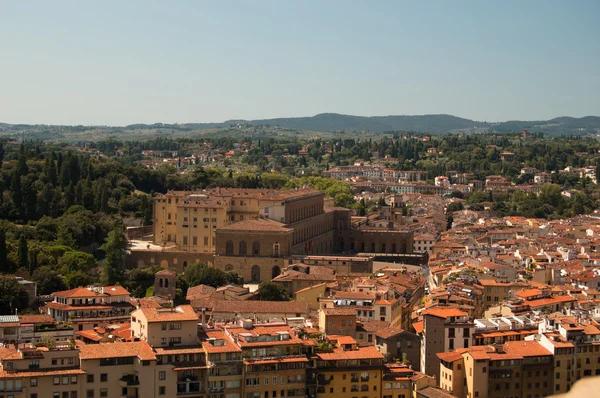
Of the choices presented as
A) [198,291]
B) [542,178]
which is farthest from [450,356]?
[542,178]

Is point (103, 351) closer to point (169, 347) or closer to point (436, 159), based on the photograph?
point (169, 347)

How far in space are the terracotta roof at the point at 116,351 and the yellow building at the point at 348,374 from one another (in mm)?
3600

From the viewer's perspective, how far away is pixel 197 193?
50281 millimetres

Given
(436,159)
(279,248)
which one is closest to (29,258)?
(279,248)

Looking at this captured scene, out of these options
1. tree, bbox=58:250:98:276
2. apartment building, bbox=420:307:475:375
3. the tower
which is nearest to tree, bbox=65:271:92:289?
tree, bbox=58:250:98:276

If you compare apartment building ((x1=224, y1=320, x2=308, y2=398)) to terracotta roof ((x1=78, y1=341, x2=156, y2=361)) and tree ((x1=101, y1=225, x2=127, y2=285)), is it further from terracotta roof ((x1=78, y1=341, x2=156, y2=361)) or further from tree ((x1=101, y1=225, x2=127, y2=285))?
tree ((x1=101, y1=225, x2=127, y2=285))

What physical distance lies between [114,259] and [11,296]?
9.56 metres

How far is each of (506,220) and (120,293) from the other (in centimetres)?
4110

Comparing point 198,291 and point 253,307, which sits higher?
point 253,307

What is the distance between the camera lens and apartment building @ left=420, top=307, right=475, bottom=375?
2605 cm

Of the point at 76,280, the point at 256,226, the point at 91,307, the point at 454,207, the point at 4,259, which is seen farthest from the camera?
the point at 454,207

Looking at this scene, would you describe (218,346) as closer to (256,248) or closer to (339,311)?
(339,311)

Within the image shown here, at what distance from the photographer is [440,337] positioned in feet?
86.0

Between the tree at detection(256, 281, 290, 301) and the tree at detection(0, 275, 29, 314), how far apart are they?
742cm
